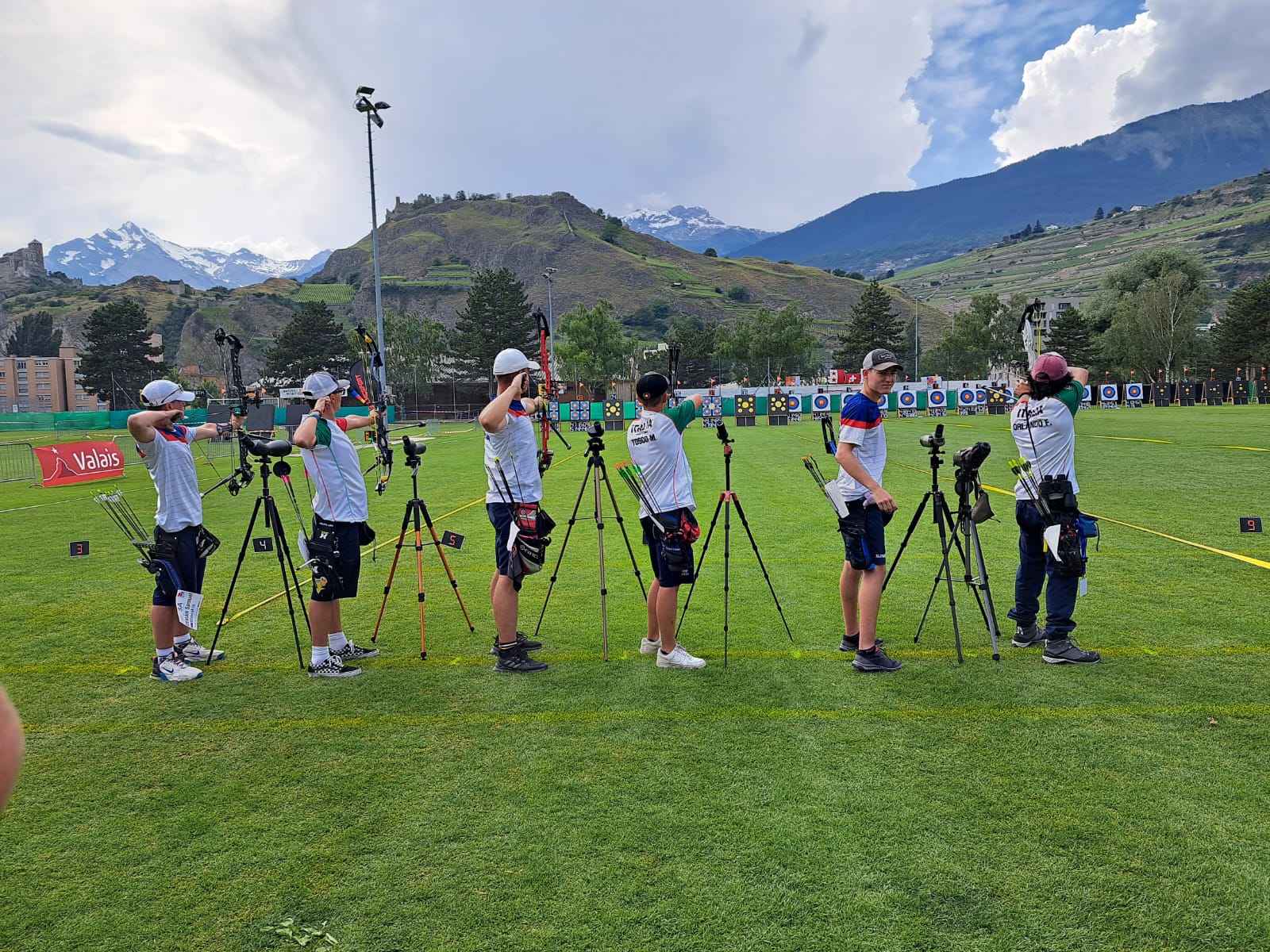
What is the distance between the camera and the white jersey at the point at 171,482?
5.80m

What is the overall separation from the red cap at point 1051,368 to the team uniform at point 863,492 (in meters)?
1.40

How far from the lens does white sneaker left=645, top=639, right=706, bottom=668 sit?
562 cm

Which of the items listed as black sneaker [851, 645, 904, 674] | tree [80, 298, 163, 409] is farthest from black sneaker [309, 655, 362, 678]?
tree [80, 298, 163, 409]

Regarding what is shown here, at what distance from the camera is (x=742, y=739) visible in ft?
14.4

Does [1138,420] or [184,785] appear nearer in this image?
[184,785]

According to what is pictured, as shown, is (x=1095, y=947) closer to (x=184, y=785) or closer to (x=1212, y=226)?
→ (x=184, y=785)

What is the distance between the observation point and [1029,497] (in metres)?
5.75

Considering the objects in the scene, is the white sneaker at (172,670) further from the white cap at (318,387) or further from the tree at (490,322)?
the tree at (490,322)

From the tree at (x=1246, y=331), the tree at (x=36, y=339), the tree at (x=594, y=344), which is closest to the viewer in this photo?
the tree at (x=1246, y=331)

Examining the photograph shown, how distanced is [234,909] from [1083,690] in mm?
4942

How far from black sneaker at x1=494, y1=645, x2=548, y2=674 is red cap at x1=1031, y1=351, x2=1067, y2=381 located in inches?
169

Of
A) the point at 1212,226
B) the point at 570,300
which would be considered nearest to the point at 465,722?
the point at 570,300

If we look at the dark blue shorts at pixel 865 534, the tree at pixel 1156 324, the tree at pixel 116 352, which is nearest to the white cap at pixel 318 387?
the dark blue shorts at pixel 865 534

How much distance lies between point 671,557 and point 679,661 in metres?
0.87
